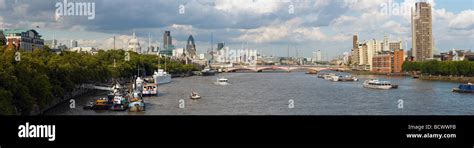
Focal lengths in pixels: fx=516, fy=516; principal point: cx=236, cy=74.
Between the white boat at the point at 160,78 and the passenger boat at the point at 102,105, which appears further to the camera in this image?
the white boat at the point at 160,78

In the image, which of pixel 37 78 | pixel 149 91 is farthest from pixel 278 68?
pixel 37 78

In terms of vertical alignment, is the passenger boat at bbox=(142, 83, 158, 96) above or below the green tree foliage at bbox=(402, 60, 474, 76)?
below

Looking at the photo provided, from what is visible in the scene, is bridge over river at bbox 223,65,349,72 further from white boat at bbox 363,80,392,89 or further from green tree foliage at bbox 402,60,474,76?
white boat at bbox 363,80,392,89

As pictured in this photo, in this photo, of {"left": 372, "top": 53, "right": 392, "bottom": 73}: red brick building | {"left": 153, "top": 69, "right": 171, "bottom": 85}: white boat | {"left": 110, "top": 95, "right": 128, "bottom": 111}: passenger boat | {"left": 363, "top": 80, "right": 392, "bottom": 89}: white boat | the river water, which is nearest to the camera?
the river water

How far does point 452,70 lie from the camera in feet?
A: 87.6

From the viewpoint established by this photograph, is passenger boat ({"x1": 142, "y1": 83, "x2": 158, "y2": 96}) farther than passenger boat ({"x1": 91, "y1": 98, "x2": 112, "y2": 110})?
Yes

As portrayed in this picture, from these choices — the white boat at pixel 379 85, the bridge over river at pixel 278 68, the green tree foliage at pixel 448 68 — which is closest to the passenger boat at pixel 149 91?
the white boat at pixel 379 85
